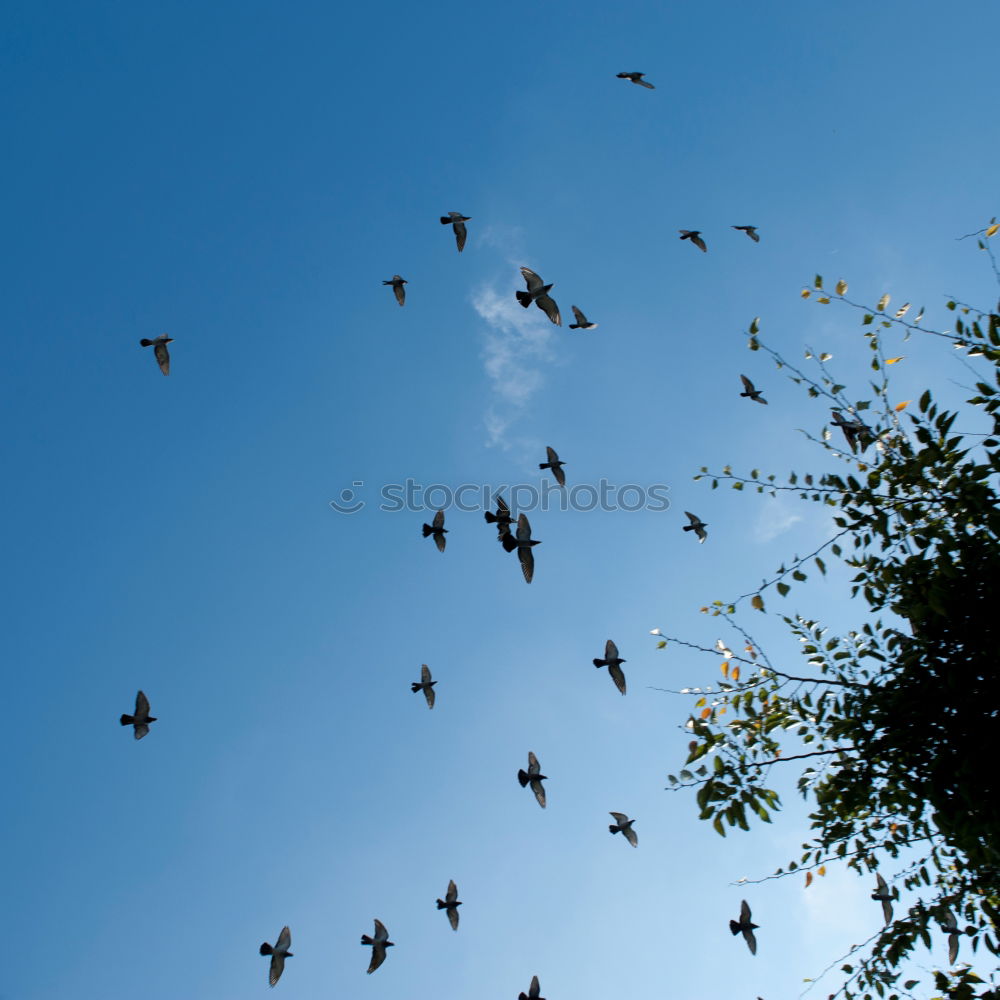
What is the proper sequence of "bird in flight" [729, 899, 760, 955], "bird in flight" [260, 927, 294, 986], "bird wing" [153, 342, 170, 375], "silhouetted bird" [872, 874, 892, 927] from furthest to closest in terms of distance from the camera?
"bird wing" [153, 342, 170, 375] → "bird in flight" [260, 927, 294, 986] → "bird in flight" [729, 899, 760, 955] → "silhouetted bird" [872, 874, 892, 927]

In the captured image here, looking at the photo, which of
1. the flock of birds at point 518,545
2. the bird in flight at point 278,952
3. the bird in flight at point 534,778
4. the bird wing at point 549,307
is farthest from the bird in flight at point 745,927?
the bird wing at point 549,307

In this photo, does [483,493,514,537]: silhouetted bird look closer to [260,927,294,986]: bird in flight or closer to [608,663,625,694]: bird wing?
[608,663,625,694]: bird wing

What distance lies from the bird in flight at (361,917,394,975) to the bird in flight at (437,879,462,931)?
47.8 inches

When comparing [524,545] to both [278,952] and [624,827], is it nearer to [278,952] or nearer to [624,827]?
[624,827]

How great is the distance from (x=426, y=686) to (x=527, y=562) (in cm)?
355

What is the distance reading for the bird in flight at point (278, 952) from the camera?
1293 centimetres

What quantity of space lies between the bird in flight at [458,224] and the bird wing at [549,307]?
8.08ft

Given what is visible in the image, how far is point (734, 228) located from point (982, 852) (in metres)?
12.4

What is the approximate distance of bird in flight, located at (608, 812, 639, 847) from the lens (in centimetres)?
1366

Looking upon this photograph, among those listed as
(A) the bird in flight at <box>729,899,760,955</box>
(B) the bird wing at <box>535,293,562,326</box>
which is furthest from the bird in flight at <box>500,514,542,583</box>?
(A) the bird in flight at <box>729,899,760,955</box>

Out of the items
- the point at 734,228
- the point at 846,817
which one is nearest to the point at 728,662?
the point at 846,817

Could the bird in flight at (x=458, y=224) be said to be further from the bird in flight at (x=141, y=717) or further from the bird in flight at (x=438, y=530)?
the bird in flight at (x=141, y=717)

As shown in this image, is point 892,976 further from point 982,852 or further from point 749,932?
point 749,932

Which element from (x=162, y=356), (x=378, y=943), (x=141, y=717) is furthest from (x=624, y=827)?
(x=162, y=356)
